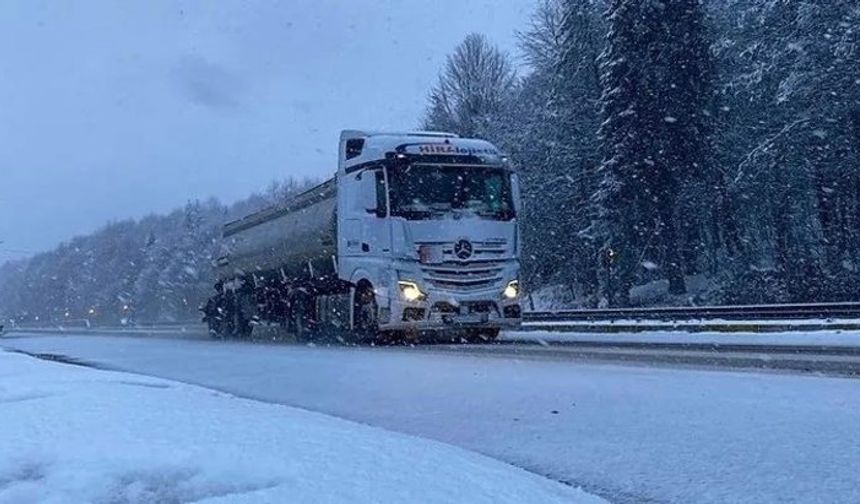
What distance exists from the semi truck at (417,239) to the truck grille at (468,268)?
17mm

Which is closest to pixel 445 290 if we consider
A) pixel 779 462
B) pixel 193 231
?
pixel 779 462

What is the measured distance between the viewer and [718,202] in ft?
111

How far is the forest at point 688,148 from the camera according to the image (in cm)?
2638

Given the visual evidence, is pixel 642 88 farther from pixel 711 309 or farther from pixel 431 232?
pixel 431 232

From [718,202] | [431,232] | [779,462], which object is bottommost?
[779,462]

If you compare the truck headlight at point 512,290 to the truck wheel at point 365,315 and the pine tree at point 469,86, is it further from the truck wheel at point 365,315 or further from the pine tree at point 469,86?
the pine tree at point 469,86

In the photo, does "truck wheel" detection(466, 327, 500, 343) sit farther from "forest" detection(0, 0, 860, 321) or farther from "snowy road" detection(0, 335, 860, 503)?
"forest" detection(0, 0, 860, 321)

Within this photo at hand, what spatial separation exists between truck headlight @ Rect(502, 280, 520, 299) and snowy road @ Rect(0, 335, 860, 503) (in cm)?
419

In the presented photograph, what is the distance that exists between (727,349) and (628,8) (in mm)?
23054

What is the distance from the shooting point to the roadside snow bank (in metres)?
3.94

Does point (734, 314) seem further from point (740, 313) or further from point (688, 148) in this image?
point (688, 148)

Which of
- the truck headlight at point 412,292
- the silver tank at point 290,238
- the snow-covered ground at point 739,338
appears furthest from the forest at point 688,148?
the truck headlight at point 412,292

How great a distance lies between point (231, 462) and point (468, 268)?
10.3 m

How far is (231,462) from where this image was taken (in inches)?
176
